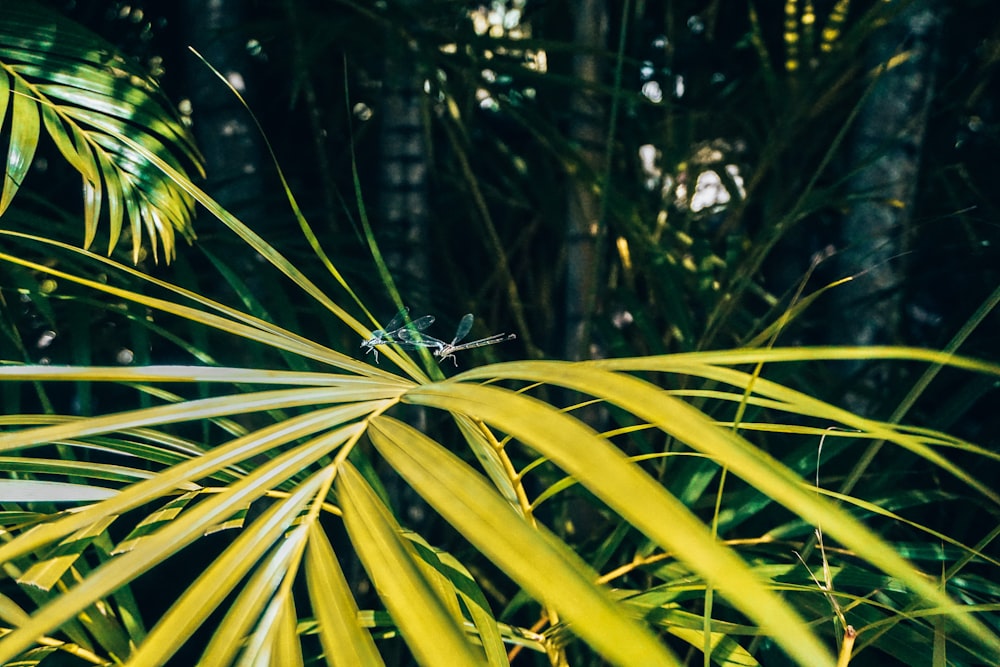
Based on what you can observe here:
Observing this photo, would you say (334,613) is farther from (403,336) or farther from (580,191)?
(580,191)

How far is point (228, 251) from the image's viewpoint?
2.65 feet

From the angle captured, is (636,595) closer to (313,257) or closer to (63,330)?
(313,257)

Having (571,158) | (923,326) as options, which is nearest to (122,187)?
(571,158)

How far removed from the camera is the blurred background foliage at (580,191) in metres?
0.69

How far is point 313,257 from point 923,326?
3.36 feet

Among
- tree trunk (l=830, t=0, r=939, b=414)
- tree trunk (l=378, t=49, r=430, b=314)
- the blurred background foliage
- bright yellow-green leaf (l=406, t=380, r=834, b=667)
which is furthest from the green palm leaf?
tree trunk (l=830, t=0, r=939, b=414)

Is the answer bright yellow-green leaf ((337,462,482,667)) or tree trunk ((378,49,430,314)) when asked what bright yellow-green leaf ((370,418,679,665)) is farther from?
tree trunk ((378,49,430,314))

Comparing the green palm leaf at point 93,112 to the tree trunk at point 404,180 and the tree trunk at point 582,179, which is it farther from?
the tree trunk at point 582,179

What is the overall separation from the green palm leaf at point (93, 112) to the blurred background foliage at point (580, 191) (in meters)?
0.09

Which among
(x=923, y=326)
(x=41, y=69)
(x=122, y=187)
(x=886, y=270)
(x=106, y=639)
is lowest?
(x=106, y=639)

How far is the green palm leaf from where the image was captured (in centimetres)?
52

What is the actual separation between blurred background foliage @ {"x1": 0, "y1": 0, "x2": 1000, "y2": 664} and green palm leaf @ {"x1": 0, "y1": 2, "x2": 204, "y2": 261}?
9cm

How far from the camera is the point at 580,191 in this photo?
902 mm

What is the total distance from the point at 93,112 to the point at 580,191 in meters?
0.58
